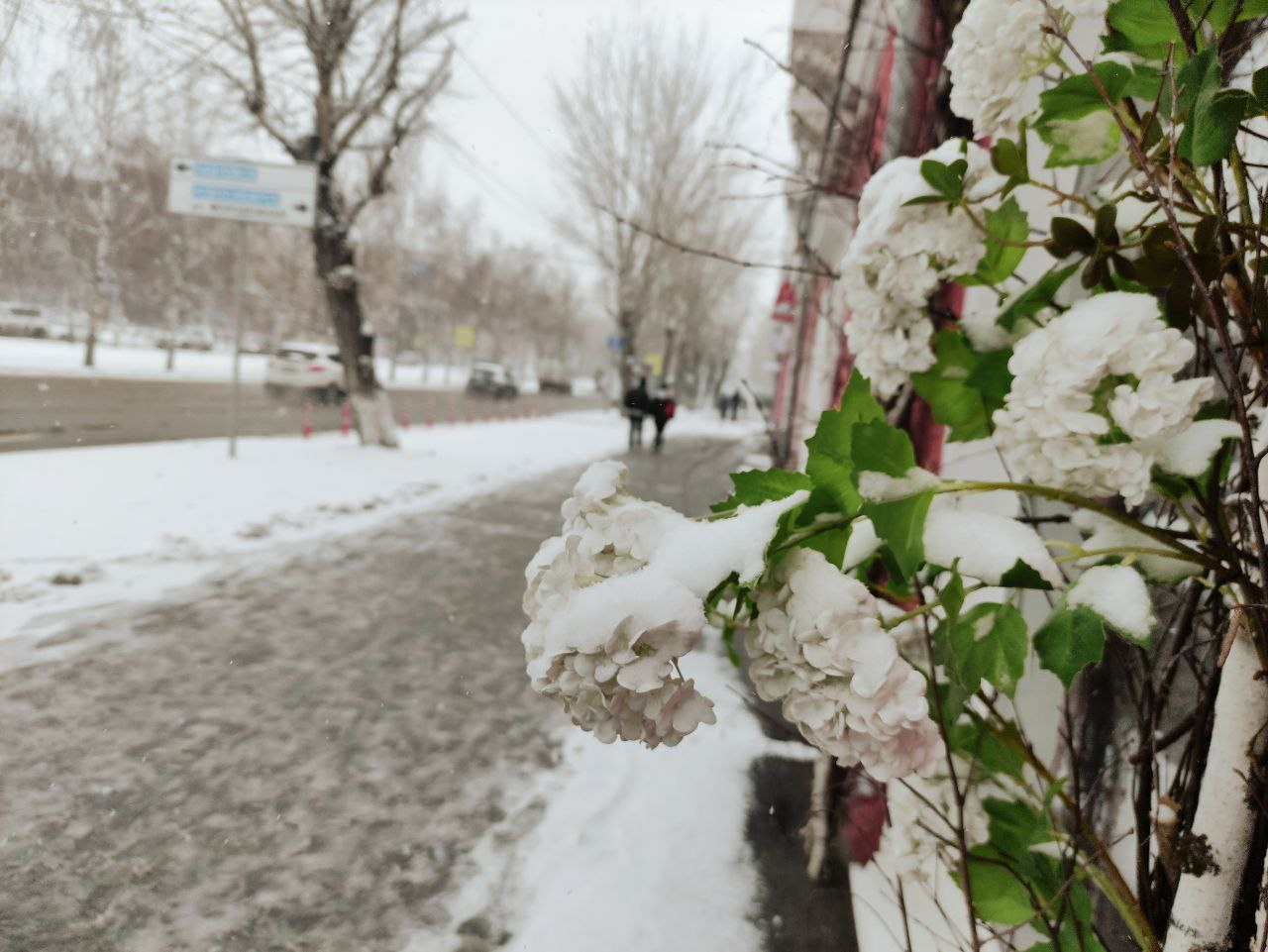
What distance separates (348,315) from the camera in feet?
35.2

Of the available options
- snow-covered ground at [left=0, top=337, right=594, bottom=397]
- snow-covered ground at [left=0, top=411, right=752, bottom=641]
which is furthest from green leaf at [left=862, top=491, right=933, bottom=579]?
snow-covered ground at [left=0, top=337, right=594, bottom=397]

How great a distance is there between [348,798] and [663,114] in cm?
436

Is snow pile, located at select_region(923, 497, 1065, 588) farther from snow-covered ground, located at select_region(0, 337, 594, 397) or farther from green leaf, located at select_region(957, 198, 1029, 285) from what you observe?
snow-covered ground, located at select_region(0, 337, 594, 397)

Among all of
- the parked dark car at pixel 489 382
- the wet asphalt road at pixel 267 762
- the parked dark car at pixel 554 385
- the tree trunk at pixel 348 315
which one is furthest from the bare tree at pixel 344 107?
the parked dark car at pixel 554 385

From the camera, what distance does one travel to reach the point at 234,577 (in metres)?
5.12

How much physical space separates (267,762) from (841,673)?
3001 millimetres

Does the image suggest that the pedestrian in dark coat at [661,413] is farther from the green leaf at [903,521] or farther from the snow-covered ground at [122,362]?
the snow-covered ground at [122,362]

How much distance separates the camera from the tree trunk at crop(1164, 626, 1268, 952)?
2.79 ft

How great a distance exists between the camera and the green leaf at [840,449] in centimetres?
84

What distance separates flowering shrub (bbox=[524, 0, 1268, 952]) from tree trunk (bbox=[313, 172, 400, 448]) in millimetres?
10482

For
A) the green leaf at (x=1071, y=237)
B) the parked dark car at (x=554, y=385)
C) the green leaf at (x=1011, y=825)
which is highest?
the parked dark car at (x=554, y=385)

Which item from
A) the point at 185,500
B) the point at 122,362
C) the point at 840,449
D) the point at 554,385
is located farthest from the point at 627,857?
the point at 554,385

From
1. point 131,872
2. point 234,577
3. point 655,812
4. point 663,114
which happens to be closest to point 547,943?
point 655,812

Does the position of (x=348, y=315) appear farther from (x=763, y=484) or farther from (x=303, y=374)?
(x=763, y=484)
